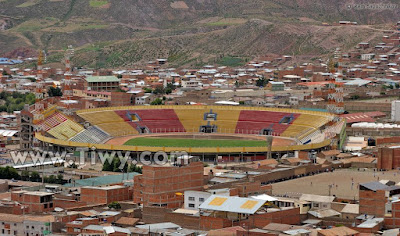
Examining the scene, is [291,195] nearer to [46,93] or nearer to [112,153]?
[112,153]

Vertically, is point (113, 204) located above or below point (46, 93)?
below

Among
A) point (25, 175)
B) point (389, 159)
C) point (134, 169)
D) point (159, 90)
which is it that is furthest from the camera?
point (159, 90)

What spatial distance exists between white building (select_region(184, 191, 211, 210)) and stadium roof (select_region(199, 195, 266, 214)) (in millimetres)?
2500

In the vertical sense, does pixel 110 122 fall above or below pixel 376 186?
above

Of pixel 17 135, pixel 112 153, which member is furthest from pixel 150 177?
pixel 17 135

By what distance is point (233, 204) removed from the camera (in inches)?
2223

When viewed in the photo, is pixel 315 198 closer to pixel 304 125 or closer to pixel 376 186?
pixel 376 186

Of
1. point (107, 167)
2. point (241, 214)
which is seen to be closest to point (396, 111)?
point (107, 167)

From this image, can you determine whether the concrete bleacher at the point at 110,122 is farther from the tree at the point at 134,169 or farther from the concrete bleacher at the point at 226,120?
the tree at the point at 134,169

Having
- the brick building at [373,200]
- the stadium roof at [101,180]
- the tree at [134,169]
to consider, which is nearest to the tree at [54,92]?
the tree at [134,169]

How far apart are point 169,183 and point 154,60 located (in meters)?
120

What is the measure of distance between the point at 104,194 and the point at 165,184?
3.86 metres

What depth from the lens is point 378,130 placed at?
10181 cm

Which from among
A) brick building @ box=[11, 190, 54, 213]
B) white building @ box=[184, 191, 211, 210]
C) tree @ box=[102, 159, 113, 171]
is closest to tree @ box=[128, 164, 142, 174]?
tree @ box=[102, 159, 113, 171]
